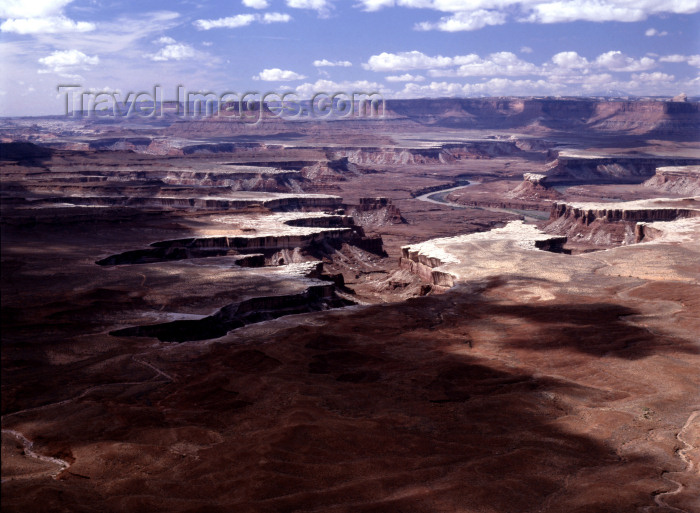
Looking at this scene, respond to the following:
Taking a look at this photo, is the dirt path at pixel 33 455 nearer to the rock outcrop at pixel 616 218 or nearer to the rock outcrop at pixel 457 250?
the rock outcrop at pixel 457 250

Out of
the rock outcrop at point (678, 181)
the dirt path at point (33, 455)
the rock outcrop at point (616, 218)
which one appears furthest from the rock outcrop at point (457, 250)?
the rock outcrop at point (678, 181)

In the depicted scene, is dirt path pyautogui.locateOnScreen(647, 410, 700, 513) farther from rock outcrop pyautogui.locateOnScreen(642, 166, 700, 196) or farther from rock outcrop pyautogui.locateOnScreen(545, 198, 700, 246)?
rock outcrop pyautogui.locateOnScreen(642, 166, 700, 196)

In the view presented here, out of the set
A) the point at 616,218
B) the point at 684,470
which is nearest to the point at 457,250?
the point at 616,218

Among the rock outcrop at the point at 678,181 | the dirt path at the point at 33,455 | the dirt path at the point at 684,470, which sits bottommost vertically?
the dirt path at the point at 684,470

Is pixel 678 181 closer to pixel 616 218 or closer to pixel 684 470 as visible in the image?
pixel 616 218

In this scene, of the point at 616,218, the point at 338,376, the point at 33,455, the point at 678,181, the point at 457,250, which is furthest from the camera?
the point at 678,181

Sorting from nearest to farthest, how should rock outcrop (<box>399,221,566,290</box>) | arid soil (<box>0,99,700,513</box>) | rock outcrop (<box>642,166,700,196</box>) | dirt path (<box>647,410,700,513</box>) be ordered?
1. dirt path (<box>647,410,700,513</box>)
2. arid soil (<box>0,99,700,513</box>)
3. rock outcrop (<box>399,221,566,290</box>)
4. rock outcrop (<box>642,166,700,196</box>)

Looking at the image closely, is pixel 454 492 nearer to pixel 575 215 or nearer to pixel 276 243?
pixel 276 243

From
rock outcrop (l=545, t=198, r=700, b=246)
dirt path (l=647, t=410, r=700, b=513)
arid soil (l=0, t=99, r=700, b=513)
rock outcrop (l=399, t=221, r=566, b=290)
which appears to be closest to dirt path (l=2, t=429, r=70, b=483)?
arid soil (l=0, t=99, r=700, b=513)

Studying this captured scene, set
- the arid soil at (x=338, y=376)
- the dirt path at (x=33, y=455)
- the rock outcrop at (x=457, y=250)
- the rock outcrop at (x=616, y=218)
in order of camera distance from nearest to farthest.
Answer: the dirt path at (x=33, y=455) → the arid soil at (x=338, y=376) → the rock outcrop at (x=457, y=250) → the rock outcrop at (x=616, y=218)

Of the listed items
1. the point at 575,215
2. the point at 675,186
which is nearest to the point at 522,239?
the point at 575,215

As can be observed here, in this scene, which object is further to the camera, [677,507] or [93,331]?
[93,331]
